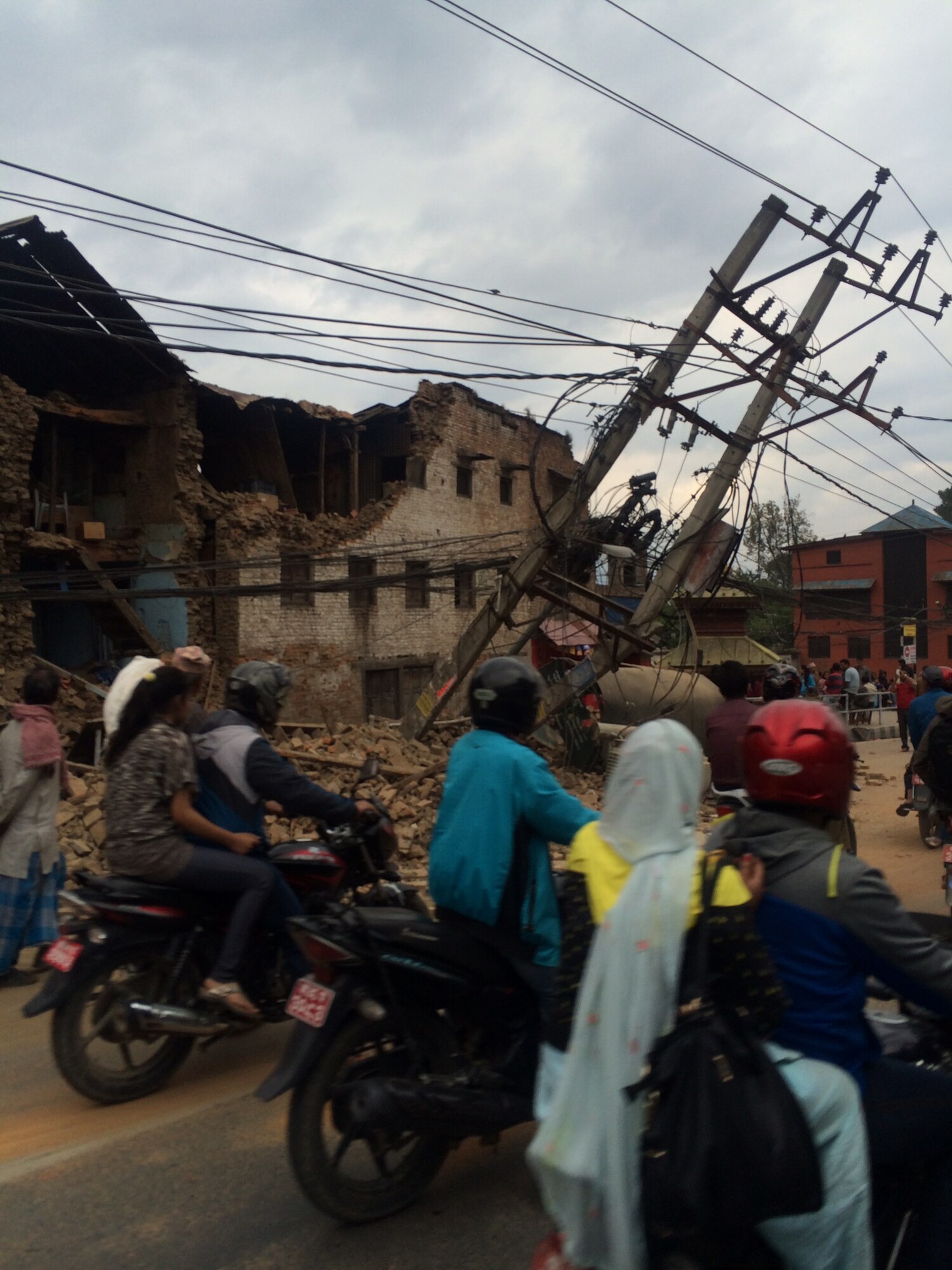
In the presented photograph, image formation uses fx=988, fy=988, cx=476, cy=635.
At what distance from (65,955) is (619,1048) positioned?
109 inches

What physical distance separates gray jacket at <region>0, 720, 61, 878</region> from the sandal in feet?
7.16

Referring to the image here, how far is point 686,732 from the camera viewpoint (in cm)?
245

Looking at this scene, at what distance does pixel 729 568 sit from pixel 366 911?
12.0 meters

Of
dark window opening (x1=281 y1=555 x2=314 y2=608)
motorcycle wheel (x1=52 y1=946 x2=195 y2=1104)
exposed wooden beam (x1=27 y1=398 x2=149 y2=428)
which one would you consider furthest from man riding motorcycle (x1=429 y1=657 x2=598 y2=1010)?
dark window opening (x1=281 y1=555 x2=314 y2=608)

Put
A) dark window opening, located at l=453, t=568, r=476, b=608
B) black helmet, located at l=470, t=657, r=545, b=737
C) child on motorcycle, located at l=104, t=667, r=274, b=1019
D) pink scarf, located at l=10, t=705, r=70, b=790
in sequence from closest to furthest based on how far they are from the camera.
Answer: black helmet, located at l=470, t=657, r=545, b=737
child on motorcycle, located at l=104, t=667, r=274, b=1019
pink scarf, located at l=10, t=705, r=70, b=790
dark window opening, located at l=453, t=568, r=476, b=608

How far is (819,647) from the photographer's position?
46500 mm

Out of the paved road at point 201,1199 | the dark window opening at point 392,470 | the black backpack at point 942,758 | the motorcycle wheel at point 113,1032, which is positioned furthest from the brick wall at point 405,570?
the paved road at point 201,1199

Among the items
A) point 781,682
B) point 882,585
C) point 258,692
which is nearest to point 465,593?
point 781,682

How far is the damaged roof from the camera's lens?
58.1 feet

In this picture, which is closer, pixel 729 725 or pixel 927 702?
pixel 729 725

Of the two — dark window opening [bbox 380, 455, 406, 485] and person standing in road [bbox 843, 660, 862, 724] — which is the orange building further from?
dark window opening [bbox 380, 455, 406, 485]

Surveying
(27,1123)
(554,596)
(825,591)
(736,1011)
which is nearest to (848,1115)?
(736,1011)

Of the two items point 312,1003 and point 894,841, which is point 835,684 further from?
point 312,1003

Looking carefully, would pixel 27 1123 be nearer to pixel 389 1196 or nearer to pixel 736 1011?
pixel 389 1196
